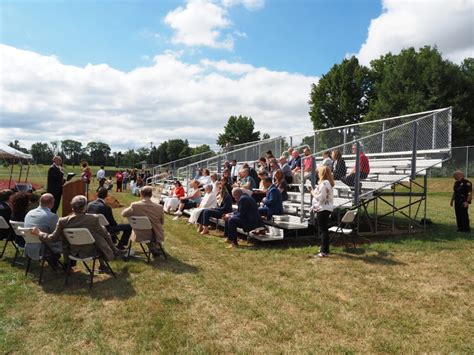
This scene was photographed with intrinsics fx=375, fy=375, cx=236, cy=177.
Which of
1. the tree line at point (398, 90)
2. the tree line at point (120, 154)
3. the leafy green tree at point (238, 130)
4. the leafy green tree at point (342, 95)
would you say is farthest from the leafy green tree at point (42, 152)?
the tree line at point (398, 90)

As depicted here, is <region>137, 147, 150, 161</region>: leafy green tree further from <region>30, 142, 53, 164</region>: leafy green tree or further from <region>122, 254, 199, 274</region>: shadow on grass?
<region>122, 254, 199, 274</region>: shadow on grass

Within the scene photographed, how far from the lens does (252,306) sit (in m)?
4.81

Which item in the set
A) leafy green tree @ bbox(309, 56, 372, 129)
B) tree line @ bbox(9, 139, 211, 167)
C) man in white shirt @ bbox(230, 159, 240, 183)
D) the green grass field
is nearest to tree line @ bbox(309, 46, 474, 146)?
leafy green tree @ bbox(309, 56, 372, 129)

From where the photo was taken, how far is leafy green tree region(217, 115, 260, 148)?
7138 cm

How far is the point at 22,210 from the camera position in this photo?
6750 mm

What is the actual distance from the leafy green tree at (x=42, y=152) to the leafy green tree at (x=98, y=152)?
42.0 feet

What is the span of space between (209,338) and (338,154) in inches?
251

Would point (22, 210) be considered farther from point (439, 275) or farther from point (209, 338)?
point (439, 275)

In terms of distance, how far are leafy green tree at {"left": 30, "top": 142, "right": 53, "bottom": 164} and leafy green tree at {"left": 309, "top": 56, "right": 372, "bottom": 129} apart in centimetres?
9032

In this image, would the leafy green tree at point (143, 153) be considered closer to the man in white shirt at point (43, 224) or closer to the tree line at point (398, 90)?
Result: the tree line at point (398, 90)

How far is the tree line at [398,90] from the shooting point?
3541 cm

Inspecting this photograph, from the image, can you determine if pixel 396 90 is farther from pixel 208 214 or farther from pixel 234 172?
pixel 208 214

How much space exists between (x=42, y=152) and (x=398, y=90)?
111m

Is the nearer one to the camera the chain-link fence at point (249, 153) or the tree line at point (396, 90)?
the chain-link fence at point (249, 153)
